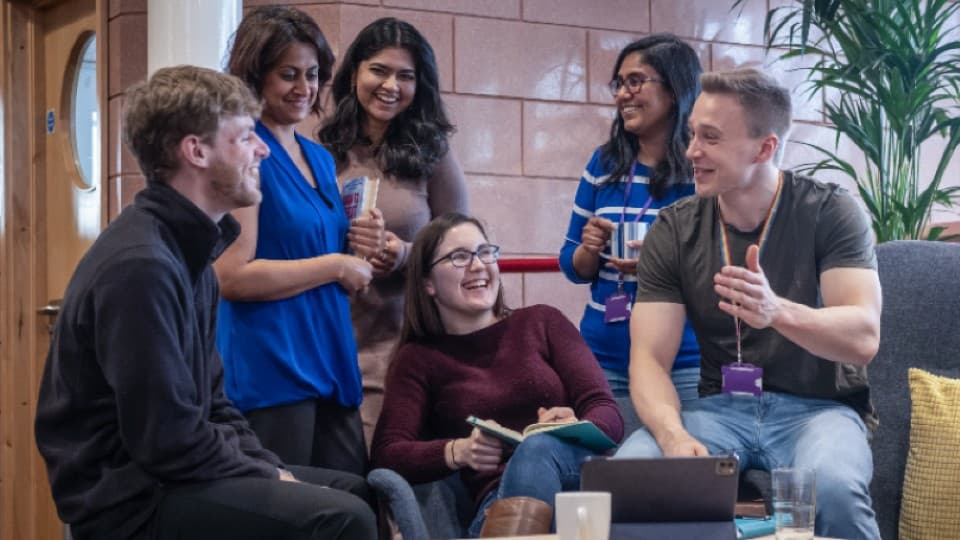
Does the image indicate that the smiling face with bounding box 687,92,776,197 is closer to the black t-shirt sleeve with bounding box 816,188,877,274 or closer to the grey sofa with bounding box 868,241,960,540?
the black t-shirt sleeve with bounding box 816,188,877,274

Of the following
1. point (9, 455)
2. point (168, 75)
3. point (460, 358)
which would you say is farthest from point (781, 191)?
point (9, 455)

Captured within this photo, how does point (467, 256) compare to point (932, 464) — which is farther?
point (467, 256)

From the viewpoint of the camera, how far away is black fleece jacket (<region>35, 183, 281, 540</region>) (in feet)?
7.00

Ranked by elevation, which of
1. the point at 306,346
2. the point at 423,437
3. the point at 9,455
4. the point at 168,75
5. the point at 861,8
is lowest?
the point at 9,455

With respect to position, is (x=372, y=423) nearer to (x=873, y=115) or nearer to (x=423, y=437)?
(x=423, y=437)

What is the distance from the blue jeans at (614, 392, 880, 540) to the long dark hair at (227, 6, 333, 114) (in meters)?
1.16

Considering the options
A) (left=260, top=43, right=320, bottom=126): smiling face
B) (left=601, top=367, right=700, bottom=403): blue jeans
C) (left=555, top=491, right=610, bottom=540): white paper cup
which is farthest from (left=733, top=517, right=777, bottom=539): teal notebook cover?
(left=260, top=43, right=320, bottom=126): smiling face

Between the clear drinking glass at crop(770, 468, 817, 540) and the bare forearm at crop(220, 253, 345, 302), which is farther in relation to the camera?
the bare forearm at crop(220, 253, 345, 302)

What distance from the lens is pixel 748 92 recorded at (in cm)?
290

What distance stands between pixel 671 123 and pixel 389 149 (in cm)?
74

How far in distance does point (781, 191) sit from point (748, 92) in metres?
0.24

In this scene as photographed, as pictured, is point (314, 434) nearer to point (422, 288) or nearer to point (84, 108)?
point (422, 288)

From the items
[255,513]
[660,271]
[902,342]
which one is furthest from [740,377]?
[255,513]

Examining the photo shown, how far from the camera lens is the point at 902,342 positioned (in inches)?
121
